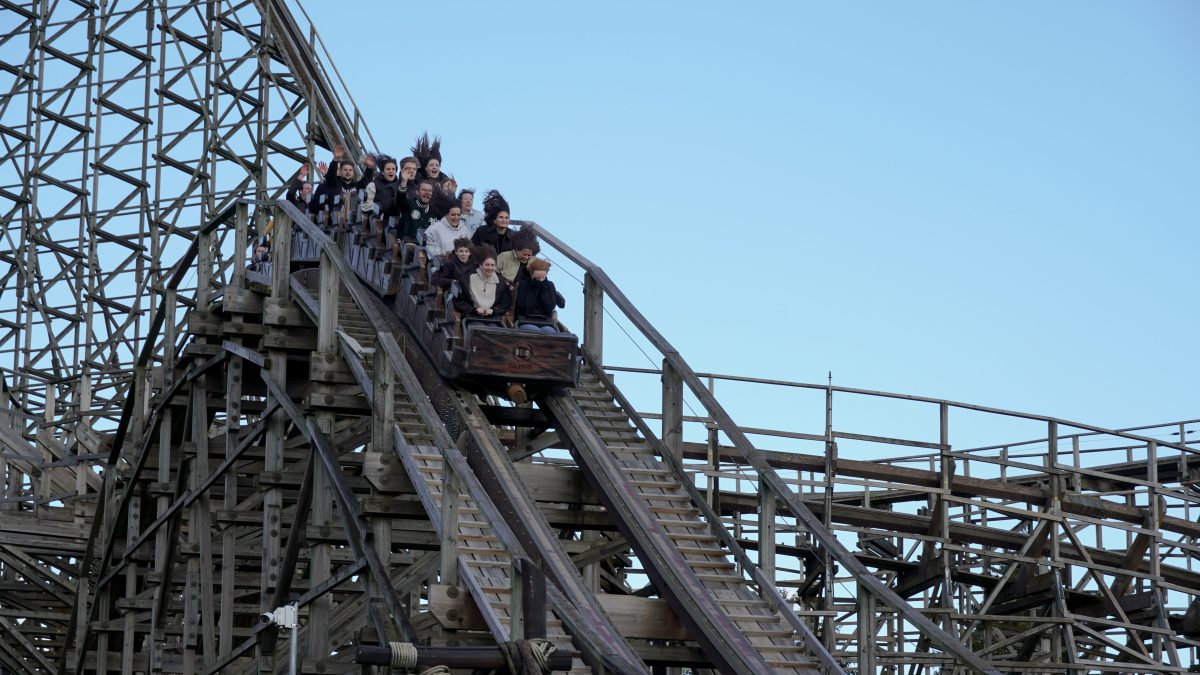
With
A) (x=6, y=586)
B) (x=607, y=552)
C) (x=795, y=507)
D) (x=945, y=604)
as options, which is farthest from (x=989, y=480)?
(x=6, y=586)

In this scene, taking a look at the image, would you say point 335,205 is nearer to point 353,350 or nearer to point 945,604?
point 353,350

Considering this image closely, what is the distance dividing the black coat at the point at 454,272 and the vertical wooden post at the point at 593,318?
103 centimetres

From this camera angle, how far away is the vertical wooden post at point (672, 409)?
14.5 metres

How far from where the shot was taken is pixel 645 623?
13297 mm

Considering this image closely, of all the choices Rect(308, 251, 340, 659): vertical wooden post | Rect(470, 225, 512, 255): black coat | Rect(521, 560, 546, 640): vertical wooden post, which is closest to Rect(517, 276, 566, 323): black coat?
Rect(470, 225, 512, 255): black coat

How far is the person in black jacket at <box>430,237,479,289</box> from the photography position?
1490cm

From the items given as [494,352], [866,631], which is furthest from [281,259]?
[866,631]

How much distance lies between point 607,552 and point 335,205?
499 centimetres

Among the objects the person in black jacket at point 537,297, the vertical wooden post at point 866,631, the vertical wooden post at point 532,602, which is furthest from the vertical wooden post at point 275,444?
the vertical wooden post at point 866,631

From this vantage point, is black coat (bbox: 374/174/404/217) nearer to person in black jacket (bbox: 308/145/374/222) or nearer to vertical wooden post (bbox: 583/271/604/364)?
person in black jacket (bbox: 308/145/374/222)

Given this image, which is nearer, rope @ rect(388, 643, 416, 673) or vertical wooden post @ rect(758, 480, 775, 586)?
rope @ rect(388, 643, 416, 673)

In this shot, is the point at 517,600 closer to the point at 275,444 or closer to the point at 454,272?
the point at 454,272

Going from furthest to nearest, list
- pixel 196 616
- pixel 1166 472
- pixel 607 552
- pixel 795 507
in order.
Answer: pixel 1166 472 < pixel 196 616 < pixel 607 552 < pixel 795 507

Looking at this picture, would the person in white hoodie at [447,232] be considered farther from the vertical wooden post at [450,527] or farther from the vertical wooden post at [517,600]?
the vertical wooden post at [517,600]
